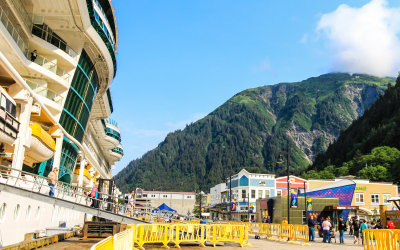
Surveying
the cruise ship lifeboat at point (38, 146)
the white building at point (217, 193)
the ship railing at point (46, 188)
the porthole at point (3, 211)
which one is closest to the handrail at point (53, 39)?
the cruise ship lifeboat at point (38, 146)

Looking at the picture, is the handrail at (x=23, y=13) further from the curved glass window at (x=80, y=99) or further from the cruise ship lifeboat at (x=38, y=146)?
the cruise ship lifeboat at (x=38, y=146)

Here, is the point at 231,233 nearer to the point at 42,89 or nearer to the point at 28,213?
the point at 28,213

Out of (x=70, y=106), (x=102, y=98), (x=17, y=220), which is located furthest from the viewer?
(x=102, y=98)

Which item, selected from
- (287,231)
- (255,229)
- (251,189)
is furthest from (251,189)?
(287,231)

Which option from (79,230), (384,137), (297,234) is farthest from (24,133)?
(384,137)

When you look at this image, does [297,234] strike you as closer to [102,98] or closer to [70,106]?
[70,106]

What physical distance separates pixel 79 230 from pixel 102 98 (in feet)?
71.3

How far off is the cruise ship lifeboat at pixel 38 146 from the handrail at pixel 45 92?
12.5 feet

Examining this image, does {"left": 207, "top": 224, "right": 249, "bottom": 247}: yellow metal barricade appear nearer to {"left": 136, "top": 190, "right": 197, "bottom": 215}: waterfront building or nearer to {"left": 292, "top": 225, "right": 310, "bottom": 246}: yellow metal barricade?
{"left": 292, "top": 225, "right": 310, "bottom": 246}: yellow metal barricade

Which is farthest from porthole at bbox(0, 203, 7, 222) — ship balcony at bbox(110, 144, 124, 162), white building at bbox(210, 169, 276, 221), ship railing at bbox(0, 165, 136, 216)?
ship balcony at bbox(110, 144, 124, 162)

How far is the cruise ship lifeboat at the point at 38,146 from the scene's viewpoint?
2037cm

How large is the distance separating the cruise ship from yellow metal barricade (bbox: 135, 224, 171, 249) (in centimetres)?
341

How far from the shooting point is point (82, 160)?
122 ft

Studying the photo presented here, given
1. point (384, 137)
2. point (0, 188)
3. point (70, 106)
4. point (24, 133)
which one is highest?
point (384, 137)
